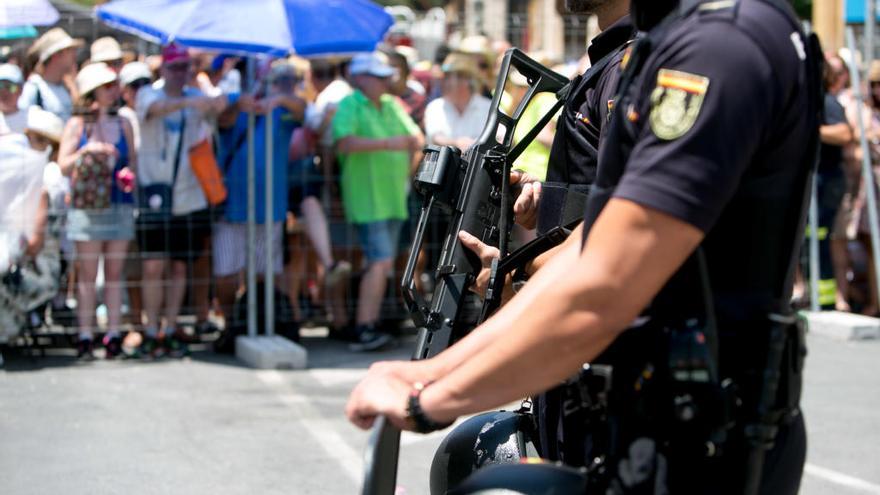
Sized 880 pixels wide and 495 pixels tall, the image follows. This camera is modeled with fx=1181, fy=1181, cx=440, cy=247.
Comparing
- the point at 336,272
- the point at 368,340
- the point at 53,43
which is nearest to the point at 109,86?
the point at 53,43

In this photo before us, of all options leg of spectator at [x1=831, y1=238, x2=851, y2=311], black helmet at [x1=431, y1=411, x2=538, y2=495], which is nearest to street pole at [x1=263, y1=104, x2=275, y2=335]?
leg of spectator at [x1=831, y1=238, x2=851, y2=311]

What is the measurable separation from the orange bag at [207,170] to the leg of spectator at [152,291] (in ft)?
1.90

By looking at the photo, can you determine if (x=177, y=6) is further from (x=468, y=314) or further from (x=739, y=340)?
(x=739, y=340)

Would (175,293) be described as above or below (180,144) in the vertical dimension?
below

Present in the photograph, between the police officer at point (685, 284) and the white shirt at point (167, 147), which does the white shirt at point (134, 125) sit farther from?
the police officer at point (685, 284)

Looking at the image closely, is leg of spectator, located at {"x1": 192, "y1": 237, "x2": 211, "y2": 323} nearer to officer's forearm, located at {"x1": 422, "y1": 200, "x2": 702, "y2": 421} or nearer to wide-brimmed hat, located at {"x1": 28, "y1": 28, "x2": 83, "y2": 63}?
wide-brimmed hat, located at {"x1": 28, "y1": 28, "x2": 83, "y2": 63}

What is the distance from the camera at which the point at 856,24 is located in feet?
33.5

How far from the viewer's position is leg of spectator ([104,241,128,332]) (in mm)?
7891

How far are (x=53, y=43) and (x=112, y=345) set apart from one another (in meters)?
2.14

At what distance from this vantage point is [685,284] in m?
1.95

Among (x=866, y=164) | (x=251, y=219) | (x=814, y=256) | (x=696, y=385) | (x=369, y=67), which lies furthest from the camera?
(x=814, y=256)

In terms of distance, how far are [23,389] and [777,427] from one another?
5.89m

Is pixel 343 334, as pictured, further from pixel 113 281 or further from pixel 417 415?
pixel 417 415

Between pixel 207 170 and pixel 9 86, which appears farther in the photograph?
pixel 207 170
